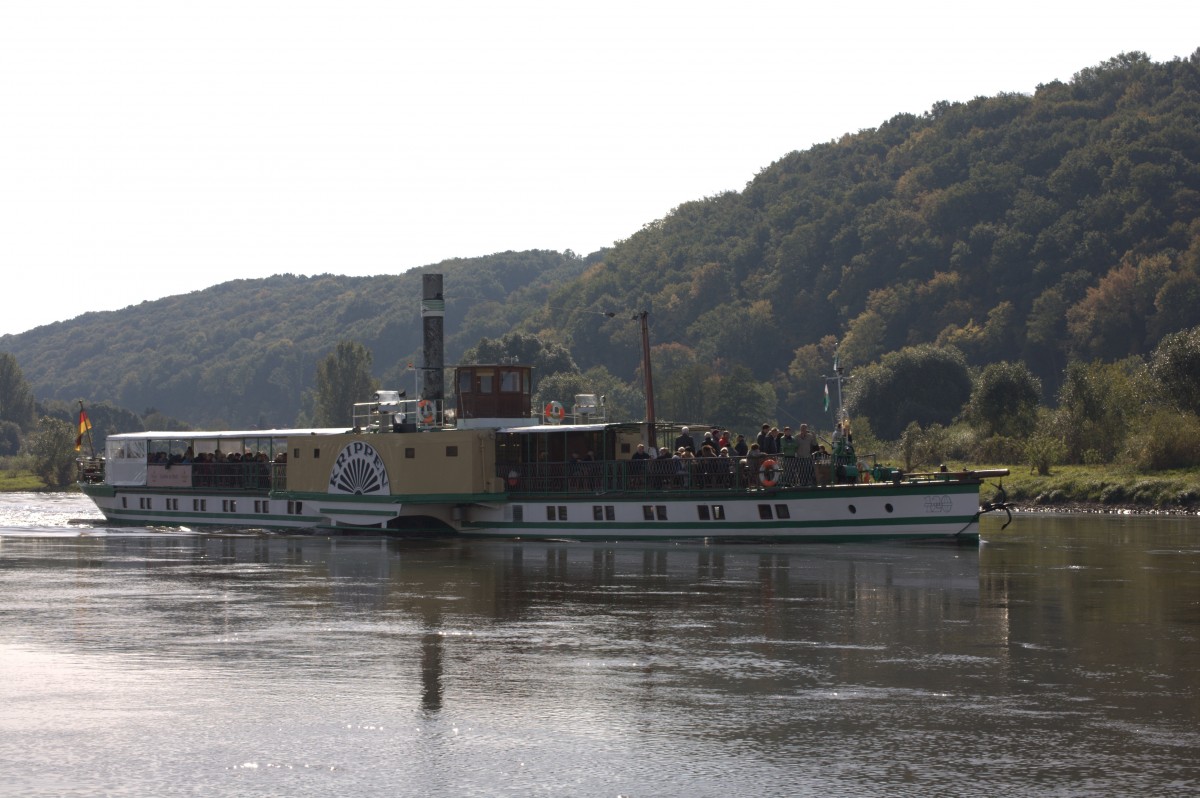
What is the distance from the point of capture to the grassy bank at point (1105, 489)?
66062 mm

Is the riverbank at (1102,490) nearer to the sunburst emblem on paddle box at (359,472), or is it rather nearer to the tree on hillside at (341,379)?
the sunburst emblem on paddle box at (359,472)

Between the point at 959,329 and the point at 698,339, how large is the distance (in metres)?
42.6

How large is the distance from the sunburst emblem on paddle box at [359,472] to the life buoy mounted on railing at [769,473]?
1475 centimetres

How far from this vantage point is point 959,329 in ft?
518

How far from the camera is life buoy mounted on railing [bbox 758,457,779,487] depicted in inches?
1710

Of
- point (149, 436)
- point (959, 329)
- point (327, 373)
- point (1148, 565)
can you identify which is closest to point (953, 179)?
point (959, 329)

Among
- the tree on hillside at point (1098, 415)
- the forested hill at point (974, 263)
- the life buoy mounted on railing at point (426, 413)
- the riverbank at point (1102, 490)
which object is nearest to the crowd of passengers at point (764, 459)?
the life buoy mounted on railing at point (426, 413)

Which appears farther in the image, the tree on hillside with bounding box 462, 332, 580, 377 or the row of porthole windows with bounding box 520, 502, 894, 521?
the tree on hillside with bounding box 462, 332, 580, 377

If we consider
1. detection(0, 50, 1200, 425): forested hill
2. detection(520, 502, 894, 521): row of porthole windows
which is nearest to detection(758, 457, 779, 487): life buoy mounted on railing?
detection(520, 502, 894, 521): row of porthole windows

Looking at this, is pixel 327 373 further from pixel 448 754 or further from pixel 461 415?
pixel 448 754

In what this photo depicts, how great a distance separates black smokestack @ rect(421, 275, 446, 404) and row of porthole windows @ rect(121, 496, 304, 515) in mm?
7066

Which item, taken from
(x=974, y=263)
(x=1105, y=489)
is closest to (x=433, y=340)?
(x=1105, y=489)

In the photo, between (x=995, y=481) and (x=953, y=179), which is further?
(x=953, y=179)

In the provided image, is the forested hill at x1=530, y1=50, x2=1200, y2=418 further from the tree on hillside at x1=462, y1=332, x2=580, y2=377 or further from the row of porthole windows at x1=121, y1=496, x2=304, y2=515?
the row of porthole windows at x1=121, y1=496, x2=304, y2=515
